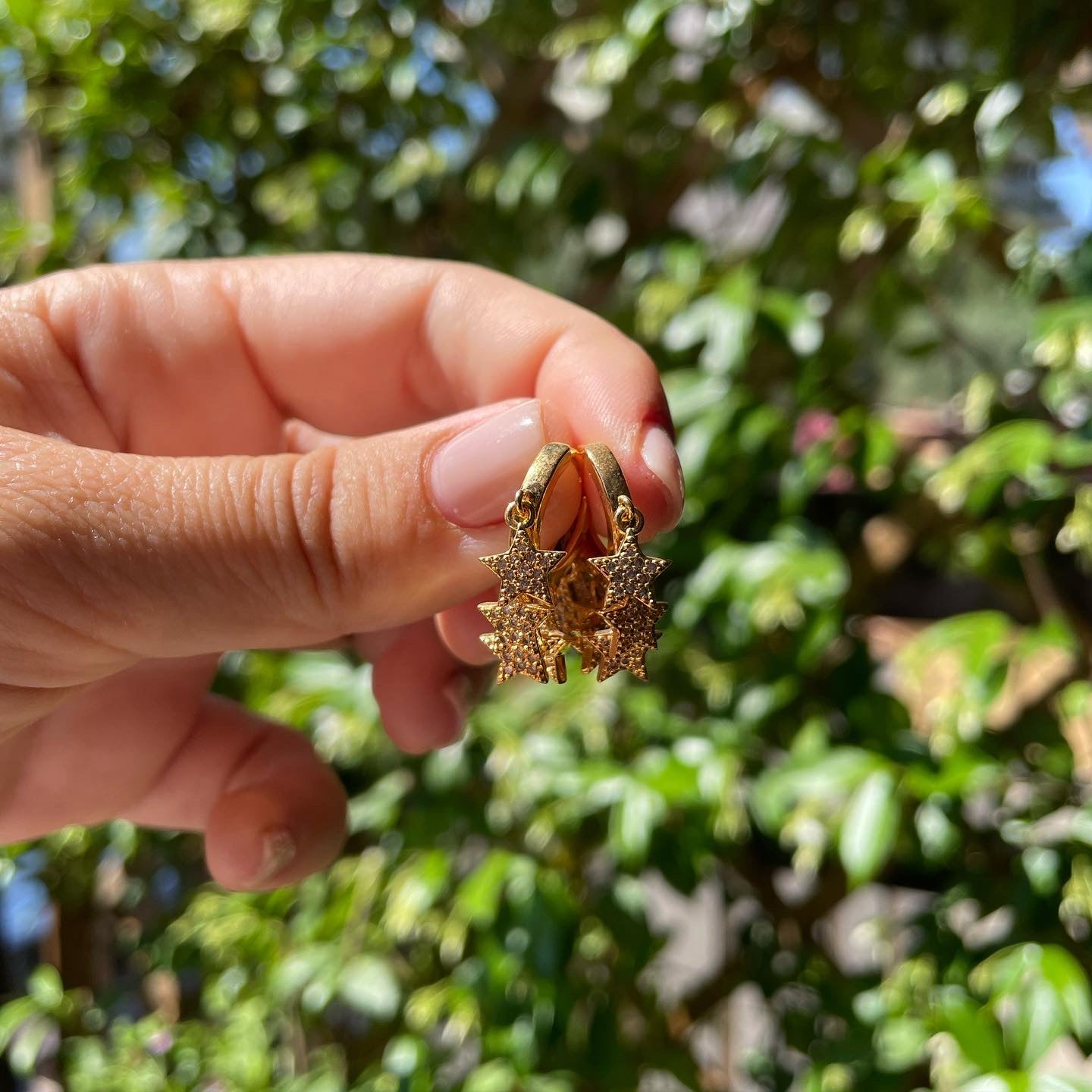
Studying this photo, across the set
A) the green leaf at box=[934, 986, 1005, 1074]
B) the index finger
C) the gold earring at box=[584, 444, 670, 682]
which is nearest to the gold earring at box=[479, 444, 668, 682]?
the gold earring at box=[584, 444, 670, 682]

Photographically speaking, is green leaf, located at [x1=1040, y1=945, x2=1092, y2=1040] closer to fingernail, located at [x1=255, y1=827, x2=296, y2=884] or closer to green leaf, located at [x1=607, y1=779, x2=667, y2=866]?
green leaf, located at [x1=607, y1=779, x2=667, y2=866]

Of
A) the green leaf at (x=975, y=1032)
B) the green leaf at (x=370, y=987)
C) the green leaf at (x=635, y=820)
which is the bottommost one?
the green leaf at (x=370, y=987)

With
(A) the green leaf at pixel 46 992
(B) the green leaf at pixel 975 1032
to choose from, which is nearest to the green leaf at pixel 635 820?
(B) the green leaf at pixel 975 1032

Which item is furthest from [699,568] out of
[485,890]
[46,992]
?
[46,992]

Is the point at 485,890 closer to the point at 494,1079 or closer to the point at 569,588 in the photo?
the point at 494,1079

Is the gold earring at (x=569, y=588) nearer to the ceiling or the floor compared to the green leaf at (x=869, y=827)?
nearer to the ceiling

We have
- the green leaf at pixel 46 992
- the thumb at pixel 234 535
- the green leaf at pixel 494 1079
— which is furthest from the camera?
the green leaf at pixel 46 992

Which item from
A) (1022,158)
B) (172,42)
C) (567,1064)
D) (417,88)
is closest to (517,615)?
(567,1064)

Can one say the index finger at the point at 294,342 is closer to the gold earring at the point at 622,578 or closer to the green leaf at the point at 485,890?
the gold earring at the point at 622,578

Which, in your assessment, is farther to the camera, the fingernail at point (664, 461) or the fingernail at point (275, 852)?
the fingernail at point (275, 852)
